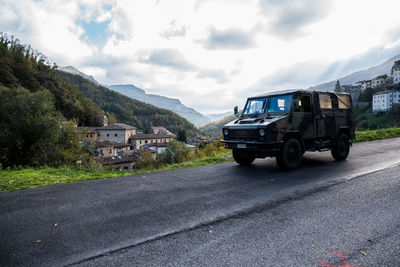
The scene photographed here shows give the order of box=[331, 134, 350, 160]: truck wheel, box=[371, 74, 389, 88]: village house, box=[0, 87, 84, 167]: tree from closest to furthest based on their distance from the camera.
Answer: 1. box=[331, 134, 350, 160]: truck wheel
2. box=[0, 87, 84, 167]: tree
3. box=[371, 74, 389, 88]: village house

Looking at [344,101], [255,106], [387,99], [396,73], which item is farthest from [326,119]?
[396,73]

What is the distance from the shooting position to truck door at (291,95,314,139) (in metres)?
7.07

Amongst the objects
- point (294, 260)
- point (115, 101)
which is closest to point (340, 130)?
point (294, 260)

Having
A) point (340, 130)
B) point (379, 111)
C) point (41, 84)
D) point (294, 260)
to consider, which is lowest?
point (294, 260)

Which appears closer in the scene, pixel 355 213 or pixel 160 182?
pixel 355 213

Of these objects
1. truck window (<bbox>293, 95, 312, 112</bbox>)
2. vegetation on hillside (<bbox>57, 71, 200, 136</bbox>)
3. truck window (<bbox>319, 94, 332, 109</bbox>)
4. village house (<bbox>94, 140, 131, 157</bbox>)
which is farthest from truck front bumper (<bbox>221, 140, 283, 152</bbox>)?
vegetation on hillside (<bbox>57, 71, 200, 136</bbox>)

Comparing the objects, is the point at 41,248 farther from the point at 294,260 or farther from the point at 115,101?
the point at 115,101

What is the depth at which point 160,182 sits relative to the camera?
5793mm

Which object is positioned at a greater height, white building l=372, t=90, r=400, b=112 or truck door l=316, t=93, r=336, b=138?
white building l=372, t=90, r=400, b=112

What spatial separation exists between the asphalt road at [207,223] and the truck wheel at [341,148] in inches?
103

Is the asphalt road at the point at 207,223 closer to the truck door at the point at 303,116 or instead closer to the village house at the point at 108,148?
the truck door at the point at 303,116

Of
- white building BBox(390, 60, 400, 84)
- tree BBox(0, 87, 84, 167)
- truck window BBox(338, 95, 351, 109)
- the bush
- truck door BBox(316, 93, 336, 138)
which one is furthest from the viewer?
white building BBox(390, 60, 400, 84)

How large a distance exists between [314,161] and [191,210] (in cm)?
633

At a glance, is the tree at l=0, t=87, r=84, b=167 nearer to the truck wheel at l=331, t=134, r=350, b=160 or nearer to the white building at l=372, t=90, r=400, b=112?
the truck wheel at l=331, t=134, r=350, b=160
